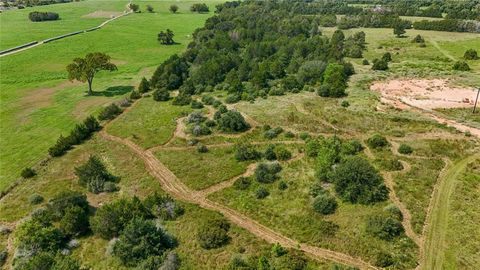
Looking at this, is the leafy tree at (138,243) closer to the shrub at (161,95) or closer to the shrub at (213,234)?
the shrub at (213,234)

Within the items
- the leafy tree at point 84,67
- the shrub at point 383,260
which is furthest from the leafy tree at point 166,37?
the shrub at point 383,260

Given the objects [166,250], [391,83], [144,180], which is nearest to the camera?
[166,250]

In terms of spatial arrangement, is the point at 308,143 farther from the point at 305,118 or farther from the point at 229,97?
the point at 229,97

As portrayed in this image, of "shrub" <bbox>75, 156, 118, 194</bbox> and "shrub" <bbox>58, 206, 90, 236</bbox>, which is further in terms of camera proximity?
"shrub" <bbox>75, 156, 118, 194</bbox>

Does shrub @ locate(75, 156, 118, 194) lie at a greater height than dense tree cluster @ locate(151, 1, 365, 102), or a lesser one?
lesser

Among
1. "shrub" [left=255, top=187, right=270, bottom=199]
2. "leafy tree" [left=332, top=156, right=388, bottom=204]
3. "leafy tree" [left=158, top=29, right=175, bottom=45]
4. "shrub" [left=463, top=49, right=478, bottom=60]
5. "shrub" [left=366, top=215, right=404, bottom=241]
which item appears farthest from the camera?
"leafy tree" [left=158, top=29, right=175, bottom=45]

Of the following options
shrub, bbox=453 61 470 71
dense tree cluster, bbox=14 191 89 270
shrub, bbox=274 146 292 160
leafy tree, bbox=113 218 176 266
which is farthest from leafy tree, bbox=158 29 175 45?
leafy tree, bbox=113 218 176 266

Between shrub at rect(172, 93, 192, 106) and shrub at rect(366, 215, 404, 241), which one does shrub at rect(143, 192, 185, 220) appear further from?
shrub at rect(172, 93, 192, 106)

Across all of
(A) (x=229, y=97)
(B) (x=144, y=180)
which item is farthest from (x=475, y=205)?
(A) (x=229, y=97)
